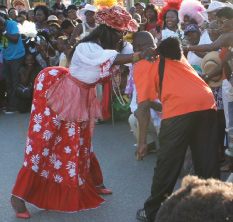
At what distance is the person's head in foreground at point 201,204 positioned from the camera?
3.99 ft

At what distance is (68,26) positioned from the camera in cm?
932

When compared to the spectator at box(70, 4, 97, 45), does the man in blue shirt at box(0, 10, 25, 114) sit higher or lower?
lower

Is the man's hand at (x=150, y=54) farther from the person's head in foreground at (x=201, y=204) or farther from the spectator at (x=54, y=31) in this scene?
the spectator at (x=54, y=31)

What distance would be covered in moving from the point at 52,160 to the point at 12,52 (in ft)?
17.7

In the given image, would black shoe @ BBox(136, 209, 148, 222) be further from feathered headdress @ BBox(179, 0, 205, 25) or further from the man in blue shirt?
the man in blue shirt

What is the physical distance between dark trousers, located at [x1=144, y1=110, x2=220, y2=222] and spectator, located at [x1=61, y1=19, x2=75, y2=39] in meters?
6.46

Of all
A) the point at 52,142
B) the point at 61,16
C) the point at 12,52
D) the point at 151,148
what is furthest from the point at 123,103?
the point at 61,16

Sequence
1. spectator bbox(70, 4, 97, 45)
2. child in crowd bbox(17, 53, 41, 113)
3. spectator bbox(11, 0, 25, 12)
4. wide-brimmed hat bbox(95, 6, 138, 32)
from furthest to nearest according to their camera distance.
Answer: spectator bbox(11, 0, 25, 12) < child in crowd bbox(17, 53, 41, 113) < spectator bbox(70, 4, 97, 45) < wide-brimmed hat bbox(95, 6, 138, 32)

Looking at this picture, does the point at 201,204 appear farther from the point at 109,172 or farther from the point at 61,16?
the point at 61,16

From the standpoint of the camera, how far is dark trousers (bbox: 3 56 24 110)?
8.95 metres

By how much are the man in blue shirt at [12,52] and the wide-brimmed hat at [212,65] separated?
4.91 meters

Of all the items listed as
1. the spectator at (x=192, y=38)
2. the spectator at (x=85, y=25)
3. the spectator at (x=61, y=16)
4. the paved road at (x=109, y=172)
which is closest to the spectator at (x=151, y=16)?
the spectator at (x=85, y=25)

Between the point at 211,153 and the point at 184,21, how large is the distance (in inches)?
139

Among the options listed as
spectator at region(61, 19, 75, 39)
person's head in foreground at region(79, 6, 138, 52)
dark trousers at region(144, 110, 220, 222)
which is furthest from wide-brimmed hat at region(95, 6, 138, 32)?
spectator at region(61, 19, 75, 39)
